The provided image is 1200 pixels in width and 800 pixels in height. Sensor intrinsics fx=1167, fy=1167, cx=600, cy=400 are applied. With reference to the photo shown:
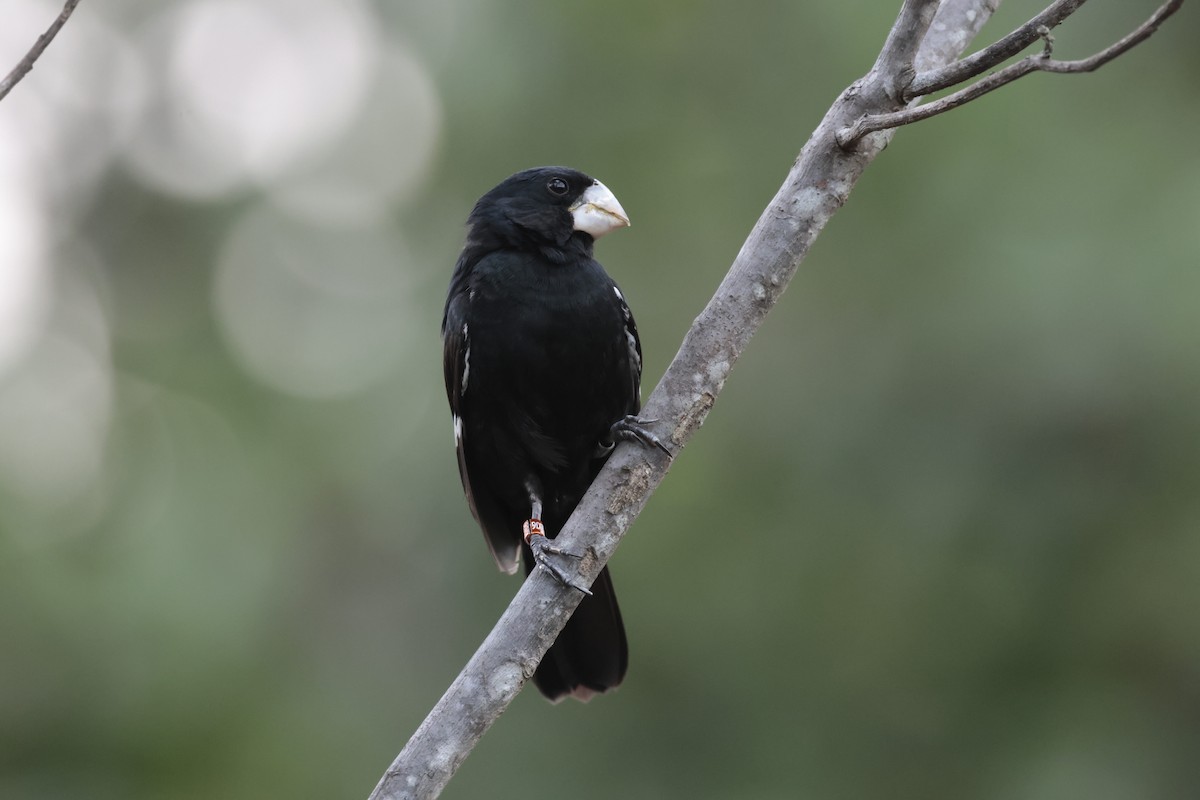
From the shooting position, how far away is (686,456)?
549 centimetres

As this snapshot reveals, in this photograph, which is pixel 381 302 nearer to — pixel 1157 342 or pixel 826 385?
pixel 826 385

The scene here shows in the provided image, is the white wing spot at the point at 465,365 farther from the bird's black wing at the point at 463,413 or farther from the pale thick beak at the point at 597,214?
the pale thick beak at the point at 597,214

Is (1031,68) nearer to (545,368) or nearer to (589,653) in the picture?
(545,368)

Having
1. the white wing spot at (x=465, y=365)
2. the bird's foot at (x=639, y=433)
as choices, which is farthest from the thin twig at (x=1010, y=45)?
the white wing spot at (x=465, y=365)

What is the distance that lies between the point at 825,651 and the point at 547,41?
11.4ft

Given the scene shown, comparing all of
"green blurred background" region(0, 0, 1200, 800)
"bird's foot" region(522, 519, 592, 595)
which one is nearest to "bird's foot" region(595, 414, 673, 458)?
"bird's foot" region(522, 519, 592, 595)

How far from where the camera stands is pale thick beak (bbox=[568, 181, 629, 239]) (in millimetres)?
3492

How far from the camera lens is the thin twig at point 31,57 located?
1.69m

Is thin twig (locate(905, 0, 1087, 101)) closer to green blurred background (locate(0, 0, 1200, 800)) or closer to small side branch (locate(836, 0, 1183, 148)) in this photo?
small side branch (locate(836, 0, 1183, 148))

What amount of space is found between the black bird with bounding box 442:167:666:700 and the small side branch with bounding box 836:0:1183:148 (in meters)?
1.06

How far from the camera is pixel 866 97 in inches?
104

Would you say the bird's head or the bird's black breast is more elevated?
the bird's head

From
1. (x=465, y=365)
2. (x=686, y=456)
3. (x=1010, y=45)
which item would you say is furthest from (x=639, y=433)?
(x=686, y=456)

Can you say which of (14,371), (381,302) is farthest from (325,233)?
(14,371)
